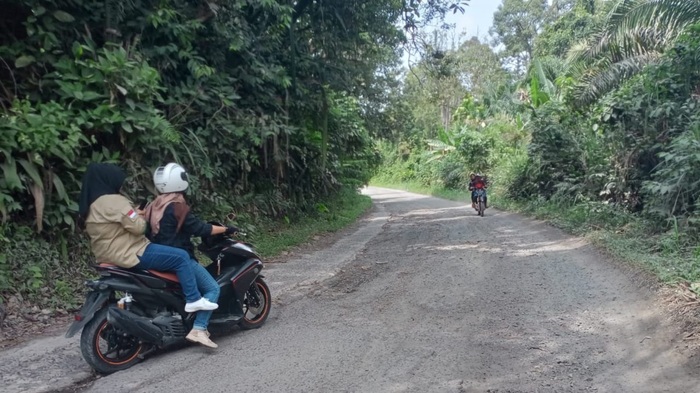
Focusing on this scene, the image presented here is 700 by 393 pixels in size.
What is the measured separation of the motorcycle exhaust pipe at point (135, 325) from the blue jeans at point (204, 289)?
0.38m

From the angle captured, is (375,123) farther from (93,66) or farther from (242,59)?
(93,66)

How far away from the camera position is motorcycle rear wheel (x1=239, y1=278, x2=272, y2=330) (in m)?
6.29

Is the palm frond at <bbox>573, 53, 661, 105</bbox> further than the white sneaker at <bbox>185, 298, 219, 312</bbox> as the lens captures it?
Yes

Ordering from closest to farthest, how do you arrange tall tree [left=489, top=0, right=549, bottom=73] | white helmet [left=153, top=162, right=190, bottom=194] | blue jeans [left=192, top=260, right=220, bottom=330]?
white helmet [left=153, top=162, right=190, bottom=194], blue jeans [left=192, top=260, right=220, bottom=330], tall tree [left=489, top=0, right=549, bottom=73]

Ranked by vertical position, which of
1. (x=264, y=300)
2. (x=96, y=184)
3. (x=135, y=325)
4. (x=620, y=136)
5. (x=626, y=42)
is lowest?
(x=264, y=300)

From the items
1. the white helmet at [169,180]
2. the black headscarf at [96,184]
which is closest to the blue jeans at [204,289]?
the white helmet at [169,180]

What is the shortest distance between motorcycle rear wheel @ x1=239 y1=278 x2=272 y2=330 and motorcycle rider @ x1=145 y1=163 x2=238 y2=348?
29.0 inches

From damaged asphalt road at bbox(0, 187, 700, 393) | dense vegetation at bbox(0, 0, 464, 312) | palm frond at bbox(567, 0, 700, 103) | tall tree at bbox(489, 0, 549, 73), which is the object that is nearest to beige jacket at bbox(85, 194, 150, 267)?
damaged asphalt road at bbox(0, 187, 700, 393)

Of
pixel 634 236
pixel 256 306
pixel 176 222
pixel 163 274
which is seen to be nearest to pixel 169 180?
pixel 176 222

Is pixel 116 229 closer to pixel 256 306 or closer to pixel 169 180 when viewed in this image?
pixel 169 180

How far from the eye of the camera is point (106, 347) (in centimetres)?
525

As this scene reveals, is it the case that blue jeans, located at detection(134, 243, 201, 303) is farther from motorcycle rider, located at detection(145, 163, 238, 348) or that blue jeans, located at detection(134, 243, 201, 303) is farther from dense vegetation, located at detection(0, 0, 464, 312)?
dense vegetation, located at detection(0, 0, 464, 312)

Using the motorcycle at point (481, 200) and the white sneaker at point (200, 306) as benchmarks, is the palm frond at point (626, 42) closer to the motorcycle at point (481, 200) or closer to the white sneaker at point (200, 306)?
the motorcycle at point (481, 200)

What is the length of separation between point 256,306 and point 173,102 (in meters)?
4.35
